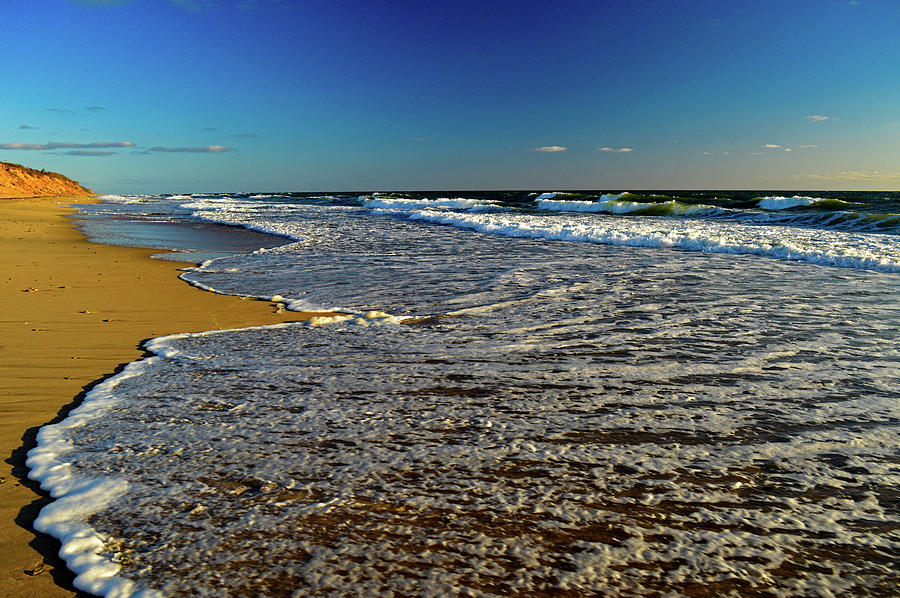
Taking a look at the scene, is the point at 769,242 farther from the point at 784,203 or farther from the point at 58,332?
the point at 784,203

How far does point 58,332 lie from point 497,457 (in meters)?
5.58

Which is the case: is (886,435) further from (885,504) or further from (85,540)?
(85,540)

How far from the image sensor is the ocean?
7.68ft

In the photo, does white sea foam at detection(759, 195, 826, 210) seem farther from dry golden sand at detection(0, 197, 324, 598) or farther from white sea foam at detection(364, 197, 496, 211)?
dry golden sand at detection(0, 197, 324, 598)

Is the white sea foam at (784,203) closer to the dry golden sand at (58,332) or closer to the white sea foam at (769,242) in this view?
the white sea foam at (769,242)

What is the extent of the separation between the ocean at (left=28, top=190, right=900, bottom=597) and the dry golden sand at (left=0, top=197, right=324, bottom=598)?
0.13 meters

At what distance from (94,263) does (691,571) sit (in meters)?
13.3

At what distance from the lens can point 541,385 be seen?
14.7 feet

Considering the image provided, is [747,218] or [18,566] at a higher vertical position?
[747,218]

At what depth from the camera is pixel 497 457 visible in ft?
10.7

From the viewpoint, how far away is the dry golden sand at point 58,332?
2537 millimetres

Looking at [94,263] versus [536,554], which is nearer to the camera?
[536,554]

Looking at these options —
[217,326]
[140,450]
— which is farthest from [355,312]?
[140,450]

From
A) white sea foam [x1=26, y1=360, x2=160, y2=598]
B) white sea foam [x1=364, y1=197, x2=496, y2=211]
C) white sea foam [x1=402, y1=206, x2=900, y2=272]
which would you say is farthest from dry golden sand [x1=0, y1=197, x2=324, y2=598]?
white sea foam [x1=364, y1=197, x2=496, y2=211]
